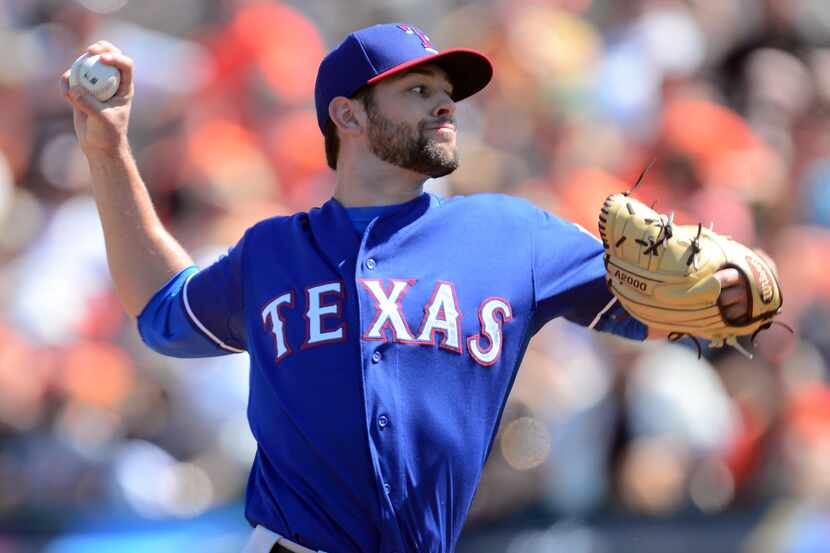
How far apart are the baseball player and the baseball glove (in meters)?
0.04

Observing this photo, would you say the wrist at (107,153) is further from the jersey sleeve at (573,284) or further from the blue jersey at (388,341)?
the jersey sleeve at (573,284)

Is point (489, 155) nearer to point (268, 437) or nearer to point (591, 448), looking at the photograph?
point (591, 448)

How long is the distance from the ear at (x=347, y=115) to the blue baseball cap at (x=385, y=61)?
0.02 meters

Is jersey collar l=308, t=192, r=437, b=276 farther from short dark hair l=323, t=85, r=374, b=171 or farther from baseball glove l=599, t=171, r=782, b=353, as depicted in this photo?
baseball glove l=599, t=171, r=782, b=353

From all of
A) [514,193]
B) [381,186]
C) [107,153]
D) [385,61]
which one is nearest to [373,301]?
[381,186]

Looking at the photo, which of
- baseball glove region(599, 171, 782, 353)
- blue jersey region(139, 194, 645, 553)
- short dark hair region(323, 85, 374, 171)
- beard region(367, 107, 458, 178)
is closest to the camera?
baseball glove region(599, 171, 782, 353)

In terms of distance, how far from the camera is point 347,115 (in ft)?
10.6

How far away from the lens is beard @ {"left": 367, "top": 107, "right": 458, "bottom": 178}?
3.06 meters

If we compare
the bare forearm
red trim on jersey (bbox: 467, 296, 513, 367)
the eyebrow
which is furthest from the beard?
the bare forearm

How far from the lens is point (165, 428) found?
5125mm

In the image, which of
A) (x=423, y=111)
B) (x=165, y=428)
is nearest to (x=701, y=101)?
(x=165, y=428)

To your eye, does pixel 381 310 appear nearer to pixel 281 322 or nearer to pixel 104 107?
pixel 281 322

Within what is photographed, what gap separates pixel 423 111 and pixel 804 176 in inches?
157

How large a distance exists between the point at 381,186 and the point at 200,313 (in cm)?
49
